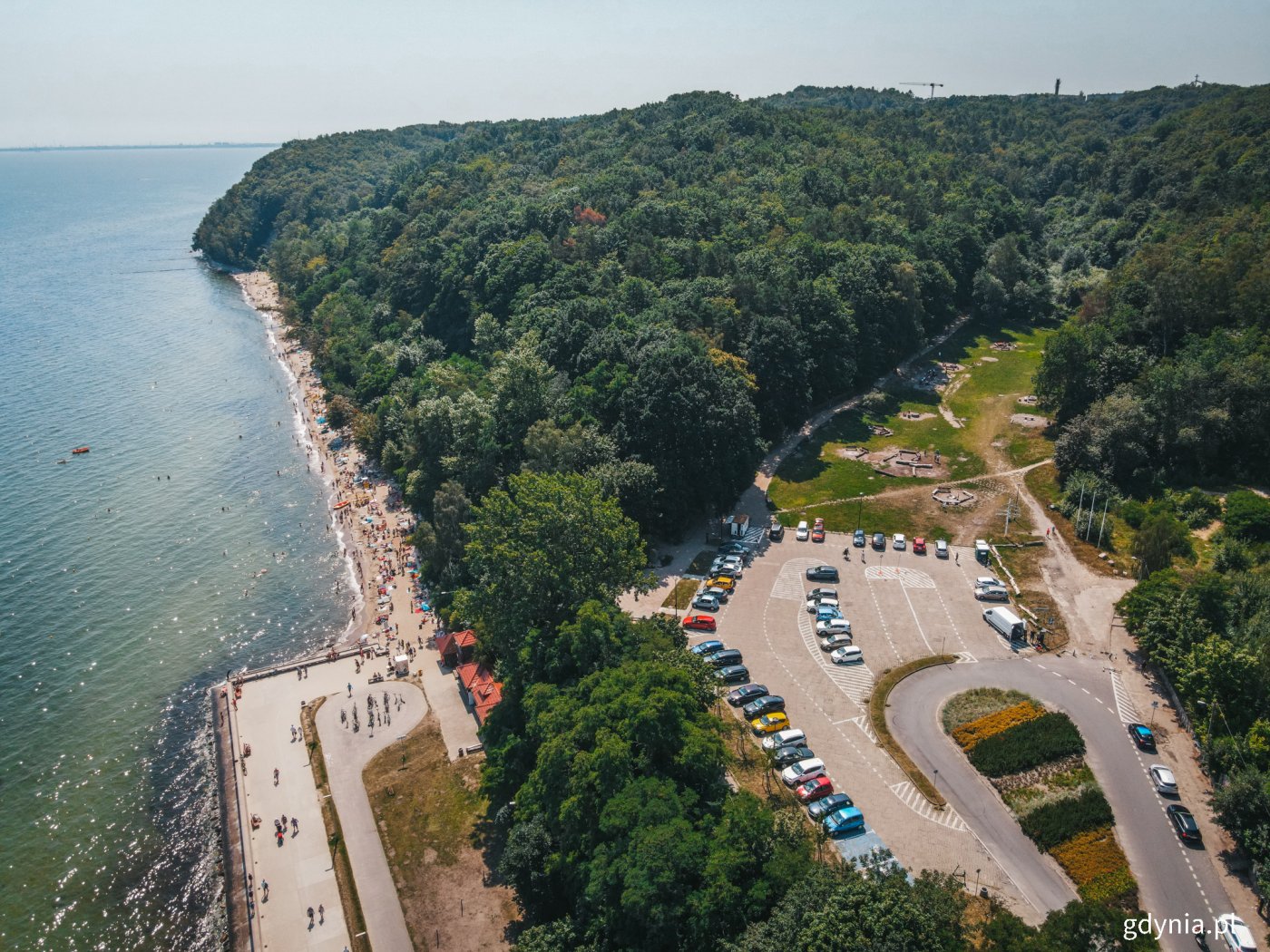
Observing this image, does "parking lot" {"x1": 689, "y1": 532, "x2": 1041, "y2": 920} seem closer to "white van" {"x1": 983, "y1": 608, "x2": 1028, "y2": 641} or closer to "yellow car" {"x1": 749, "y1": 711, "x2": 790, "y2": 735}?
"white van" {"x1": 983, "y1": 608, "x2": 1028, "y2": 641}

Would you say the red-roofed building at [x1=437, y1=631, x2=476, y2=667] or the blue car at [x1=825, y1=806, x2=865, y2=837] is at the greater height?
the blue car at [x1=825, y1=806, x2=865, y2=837]

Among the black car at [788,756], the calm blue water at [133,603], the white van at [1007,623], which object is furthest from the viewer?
the white van at [1007,623]

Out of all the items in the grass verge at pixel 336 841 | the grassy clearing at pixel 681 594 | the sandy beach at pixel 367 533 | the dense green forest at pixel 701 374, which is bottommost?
the grass verge at pixel 336 841

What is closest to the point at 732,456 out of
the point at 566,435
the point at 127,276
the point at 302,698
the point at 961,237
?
the point at 566,435

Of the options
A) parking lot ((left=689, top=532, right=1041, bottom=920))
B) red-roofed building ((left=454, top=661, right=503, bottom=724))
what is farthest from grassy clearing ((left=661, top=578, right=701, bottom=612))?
red-roofed building ((left=454, top=661, right=503, bottom=724))

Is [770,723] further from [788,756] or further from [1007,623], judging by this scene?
[1007,623]

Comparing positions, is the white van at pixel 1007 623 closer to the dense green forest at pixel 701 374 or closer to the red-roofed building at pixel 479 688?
the dense green forest at pixel 701 374

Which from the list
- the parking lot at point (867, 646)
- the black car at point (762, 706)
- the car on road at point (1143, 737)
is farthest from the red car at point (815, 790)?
the car on road at point (1143, 737)
